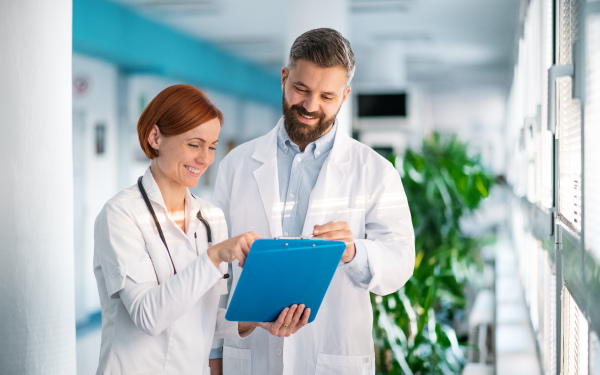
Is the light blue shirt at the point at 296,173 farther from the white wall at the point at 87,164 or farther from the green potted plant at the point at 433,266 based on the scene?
the white wall at the point at 87,164

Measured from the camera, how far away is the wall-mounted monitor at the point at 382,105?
6746 millimetres

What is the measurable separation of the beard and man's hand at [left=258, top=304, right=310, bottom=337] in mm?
518

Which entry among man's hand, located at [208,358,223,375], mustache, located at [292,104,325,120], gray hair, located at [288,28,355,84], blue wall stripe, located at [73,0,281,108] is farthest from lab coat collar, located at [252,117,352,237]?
blue wall stripe, located at [73,0,281,108]

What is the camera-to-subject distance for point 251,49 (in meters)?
8.50

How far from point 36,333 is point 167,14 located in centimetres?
491

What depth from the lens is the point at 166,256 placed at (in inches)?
54.0

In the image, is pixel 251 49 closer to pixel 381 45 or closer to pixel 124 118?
pixel 381 45

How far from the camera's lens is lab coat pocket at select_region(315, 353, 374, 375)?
1665 millimetres

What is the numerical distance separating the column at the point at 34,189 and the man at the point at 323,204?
21.2 inches

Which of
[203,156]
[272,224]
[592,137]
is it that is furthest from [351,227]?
[592,137]

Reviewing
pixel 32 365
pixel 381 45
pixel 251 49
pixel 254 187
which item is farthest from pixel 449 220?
pixel 251 49

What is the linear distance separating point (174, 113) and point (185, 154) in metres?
0.10

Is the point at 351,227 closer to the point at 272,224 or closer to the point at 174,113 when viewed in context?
the point at 272,224

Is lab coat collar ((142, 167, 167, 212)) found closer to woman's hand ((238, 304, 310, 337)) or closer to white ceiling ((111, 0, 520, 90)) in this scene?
woman's hand ((238, 304, 310, 337))
